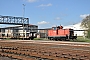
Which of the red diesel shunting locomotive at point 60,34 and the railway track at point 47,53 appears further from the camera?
the red diesel shunting locomotive at point 60,34

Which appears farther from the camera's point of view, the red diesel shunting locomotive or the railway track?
the red diesel shunting locomotive

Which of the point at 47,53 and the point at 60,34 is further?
the point at 60,34

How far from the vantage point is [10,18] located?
94125 millimetres

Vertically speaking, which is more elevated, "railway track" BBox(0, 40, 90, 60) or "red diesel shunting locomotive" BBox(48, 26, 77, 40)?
"red diesel shunting locomotive" BBox(48, 26, 77, 40)

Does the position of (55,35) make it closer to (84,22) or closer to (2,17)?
(84,22)

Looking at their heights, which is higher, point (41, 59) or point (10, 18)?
point (10, 18)

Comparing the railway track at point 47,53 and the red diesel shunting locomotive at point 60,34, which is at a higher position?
the red diesel shunting locomotive at point 60,34

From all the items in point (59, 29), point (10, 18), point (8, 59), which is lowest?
point (8, 59)

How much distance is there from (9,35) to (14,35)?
1458 mm

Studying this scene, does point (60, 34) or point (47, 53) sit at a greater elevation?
point (60, 34)

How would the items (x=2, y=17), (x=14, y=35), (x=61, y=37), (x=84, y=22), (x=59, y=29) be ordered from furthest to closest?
(x=2, y=17) → (x=84, y=22) → (x=14, y=35) → (x=59, y=29) → (x=61, y=37)

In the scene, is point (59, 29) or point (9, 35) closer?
point (59, 29)

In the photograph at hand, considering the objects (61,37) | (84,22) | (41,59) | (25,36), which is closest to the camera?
(41,59)

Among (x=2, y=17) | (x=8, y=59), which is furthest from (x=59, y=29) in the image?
(x=2, y=17)
